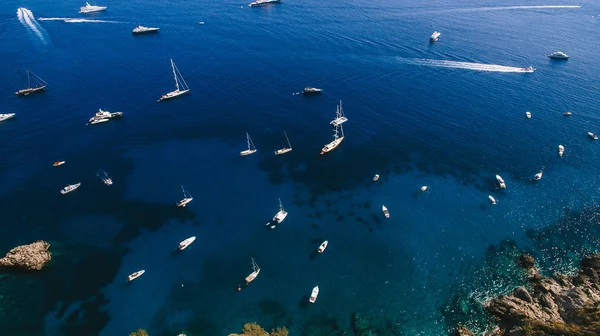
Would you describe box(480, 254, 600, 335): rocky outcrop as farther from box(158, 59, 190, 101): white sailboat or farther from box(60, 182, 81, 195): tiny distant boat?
box(158, 59, 190, 101): white sailboat

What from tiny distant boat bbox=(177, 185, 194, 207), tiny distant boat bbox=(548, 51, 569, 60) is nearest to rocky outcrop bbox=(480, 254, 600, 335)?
tiny distant boat bbox=(177, 185, 194, 207)

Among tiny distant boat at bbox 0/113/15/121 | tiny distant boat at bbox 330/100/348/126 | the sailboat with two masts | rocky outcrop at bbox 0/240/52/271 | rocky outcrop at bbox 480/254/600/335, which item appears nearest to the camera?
rocky outcrop at bbox 480/254/600/335

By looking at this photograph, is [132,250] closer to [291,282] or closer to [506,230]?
[291,282]

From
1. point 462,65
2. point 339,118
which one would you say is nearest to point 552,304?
point 339,118

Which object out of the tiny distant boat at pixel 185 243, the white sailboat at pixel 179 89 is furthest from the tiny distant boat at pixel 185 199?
the white sailboat at pixel 179 89

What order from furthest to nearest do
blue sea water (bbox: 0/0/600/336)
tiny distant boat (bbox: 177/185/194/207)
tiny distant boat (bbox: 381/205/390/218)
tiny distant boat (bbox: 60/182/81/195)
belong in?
tiny distant boat (bbox: 60/182/81/195) < tiny distant boat (bbox: 177/185/194/207) < tiny distant boat (bbox: 381/205/390/218) < blue sea water (bbox: 0/0/600/336)
